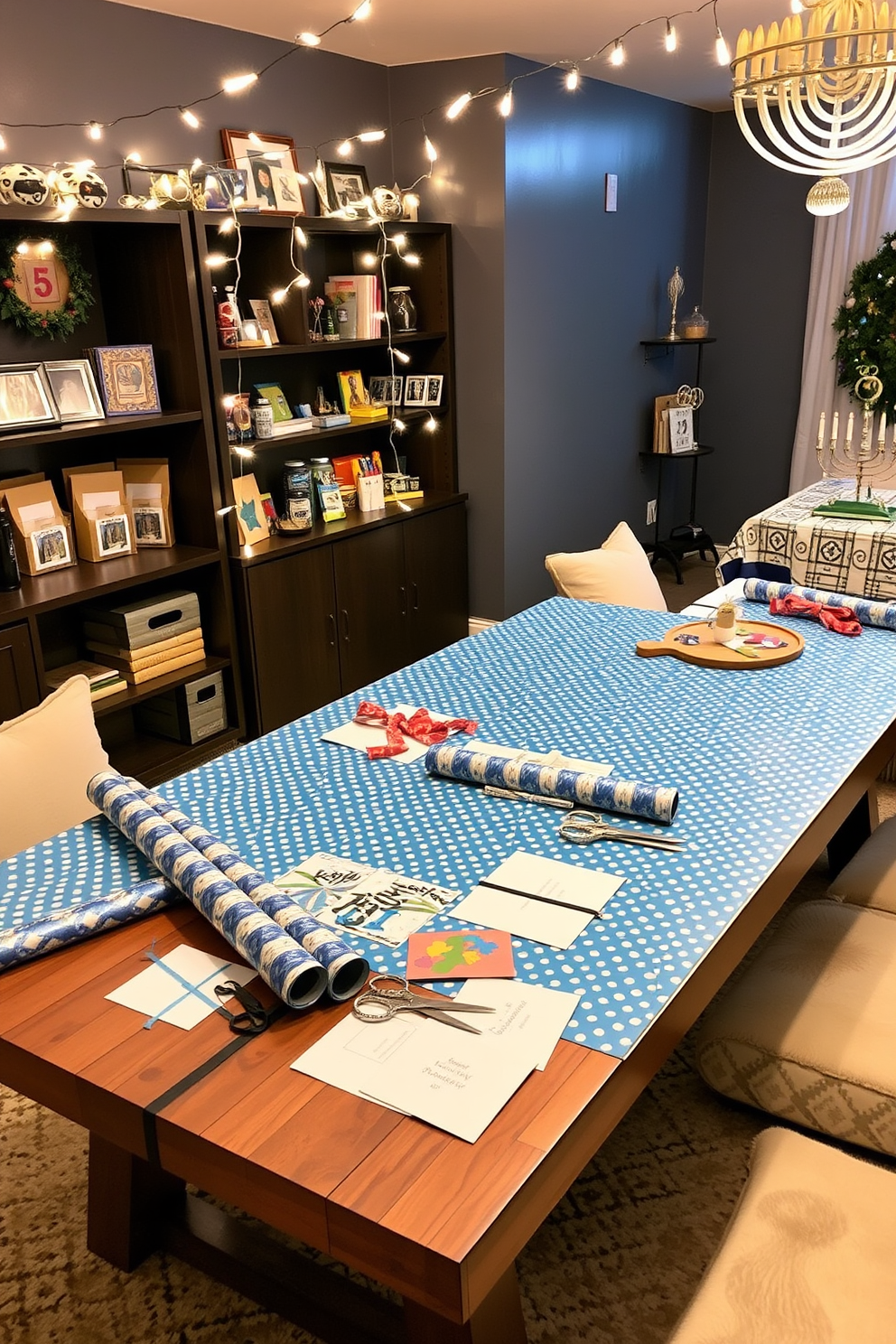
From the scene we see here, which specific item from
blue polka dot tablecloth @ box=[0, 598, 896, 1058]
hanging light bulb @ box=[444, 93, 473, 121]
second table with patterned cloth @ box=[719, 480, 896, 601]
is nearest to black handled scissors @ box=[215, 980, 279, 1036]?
blue polka dot tablecloth @ box=[0, 598, 896, 1058]

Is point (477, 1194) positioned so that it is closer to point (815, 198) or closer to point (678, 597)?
point (815, 198)

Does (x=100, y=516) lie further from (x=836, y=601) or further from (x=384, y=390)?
(x=836, y=601)

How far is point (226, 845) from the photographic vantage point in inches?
→ 57.2

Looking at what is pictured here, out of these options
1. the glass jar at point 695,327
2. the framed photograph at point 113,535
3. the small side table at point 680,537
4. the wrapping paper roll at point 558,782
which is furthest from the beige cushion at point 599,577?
the glass jar at point 695,327

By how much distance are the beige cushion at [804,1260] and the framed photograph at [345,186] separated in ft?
11.7

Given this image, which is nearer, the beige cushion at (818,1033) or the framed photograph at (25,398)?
the beige cushion at (818,1033)

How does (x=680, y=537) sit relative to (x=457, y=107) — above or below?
below

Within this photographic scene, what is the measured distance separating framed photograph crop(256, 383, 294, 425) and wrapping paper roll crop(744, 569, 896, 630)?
6.28 feet

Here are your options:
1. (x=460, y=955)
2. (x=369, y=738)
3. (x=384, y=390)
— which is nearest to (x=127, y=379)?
(x=384, y=390)

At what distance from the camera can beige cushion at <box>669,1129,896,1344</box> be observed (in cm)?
116

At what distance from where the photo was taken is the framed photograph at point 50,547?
9.95 feet

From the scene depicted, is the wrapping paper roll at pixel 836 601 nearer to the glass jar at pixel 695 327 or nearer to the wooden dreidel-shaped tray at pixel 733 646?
the wooden dreidel-shaped tray at pixel 733 646

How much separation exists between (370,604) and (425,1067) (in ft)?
9.69

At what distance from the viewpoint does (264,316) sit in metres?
3.62
